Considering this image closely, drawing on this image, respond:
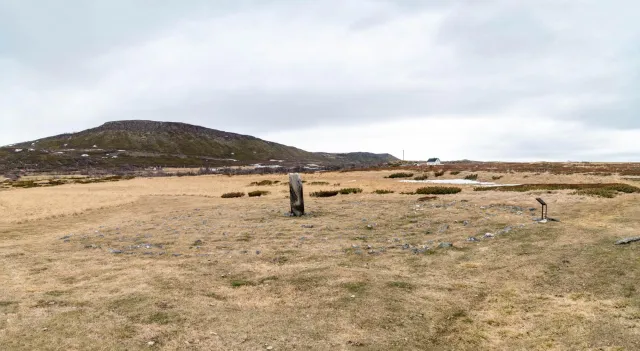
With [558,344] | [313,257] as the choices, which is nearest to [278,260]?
[313,257]

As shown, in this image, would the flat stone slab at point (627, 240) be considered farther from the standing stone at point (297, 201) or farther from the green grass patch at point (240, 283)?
the standing stone at point (297, 201)

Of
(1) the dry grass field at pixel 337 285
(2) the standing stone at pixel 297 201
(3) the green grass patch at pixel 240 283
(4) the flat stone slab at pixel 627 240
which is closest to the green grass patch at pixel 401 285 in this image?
(1) the dry grass field at pixel 337 285

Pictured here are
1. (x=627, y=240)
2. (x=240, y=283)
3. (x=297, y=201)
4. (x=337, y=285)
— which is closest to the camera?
(x=337, y=285)

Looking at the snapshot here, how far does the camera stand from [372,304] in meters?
9.18

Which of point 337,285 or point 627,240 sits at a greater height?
point 627,240

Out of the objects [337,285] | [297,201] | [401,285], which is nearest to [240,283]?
[337,285]

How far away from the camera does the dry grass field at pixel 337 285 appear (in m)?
7.65

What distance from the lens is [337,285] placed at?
10438 millimetres

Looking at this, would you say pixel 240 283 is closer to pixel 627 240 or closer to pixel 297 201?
pixel 627 240

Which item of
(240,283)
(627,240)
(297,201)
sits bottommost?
(240,283)

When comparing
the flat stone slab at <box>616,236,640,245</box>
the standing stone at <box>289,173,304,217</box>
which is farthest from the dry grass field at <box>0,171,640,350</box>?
the standing stone at <box>289,173,304,217</box>

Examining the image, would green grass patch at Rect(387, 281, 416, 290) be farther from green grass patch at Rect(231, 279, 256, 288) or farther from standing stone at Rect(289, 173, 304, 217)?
standing stone at Rect(289, 173, 304, 217)

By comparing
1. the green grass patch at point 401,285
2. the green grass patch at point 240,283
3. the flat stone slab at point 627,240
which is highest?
the flat stone slab at point 627,240

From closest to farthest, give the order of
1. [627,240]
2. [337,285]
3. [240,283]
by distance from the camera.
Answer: [337,285], [240,283], [627,240]
